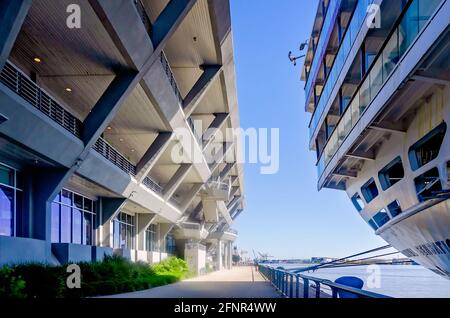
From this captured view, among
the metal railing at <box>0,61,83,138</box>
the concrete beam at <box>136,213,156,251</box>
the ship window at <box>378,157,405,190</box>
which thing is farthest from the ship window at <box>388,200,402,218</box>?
the concrete beam at <box>136,213,156,251</box>

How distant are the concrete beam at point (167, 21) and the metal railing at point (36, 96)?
153 inches

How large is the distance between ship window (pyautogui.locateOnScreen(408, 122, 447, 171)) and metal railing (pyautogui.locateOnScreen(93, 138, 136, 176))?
11866 mm

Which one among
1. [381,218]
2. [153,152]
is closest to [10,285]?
[153,152]

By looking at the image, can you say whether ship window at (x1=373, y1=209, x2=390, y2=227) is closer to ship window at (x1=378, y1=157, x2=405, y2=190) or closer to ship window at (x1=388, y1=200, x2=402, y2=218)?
ship window at (x1=388, y1=200, x2=402, y2=218)

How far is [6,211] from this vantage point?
47.8 ft

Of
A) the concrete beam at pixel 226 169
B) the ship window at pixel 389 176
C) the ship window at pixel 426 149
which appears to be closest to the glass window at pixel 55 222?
the ship window at pixel 389 176

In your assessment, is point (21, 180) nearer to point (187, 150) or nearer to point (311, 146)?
point (187, 150)

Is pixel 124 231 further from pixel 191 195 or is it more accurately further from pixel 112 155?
pixel 112 155

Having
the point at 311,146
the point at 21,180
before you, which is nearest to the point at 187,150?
Result: the point at 311,146

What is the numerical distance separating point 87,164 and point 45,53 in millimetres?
4270

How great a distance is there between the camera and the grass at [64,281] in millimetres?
10133

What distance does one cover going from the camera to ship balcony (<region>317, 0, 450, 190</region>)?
8.21 m
